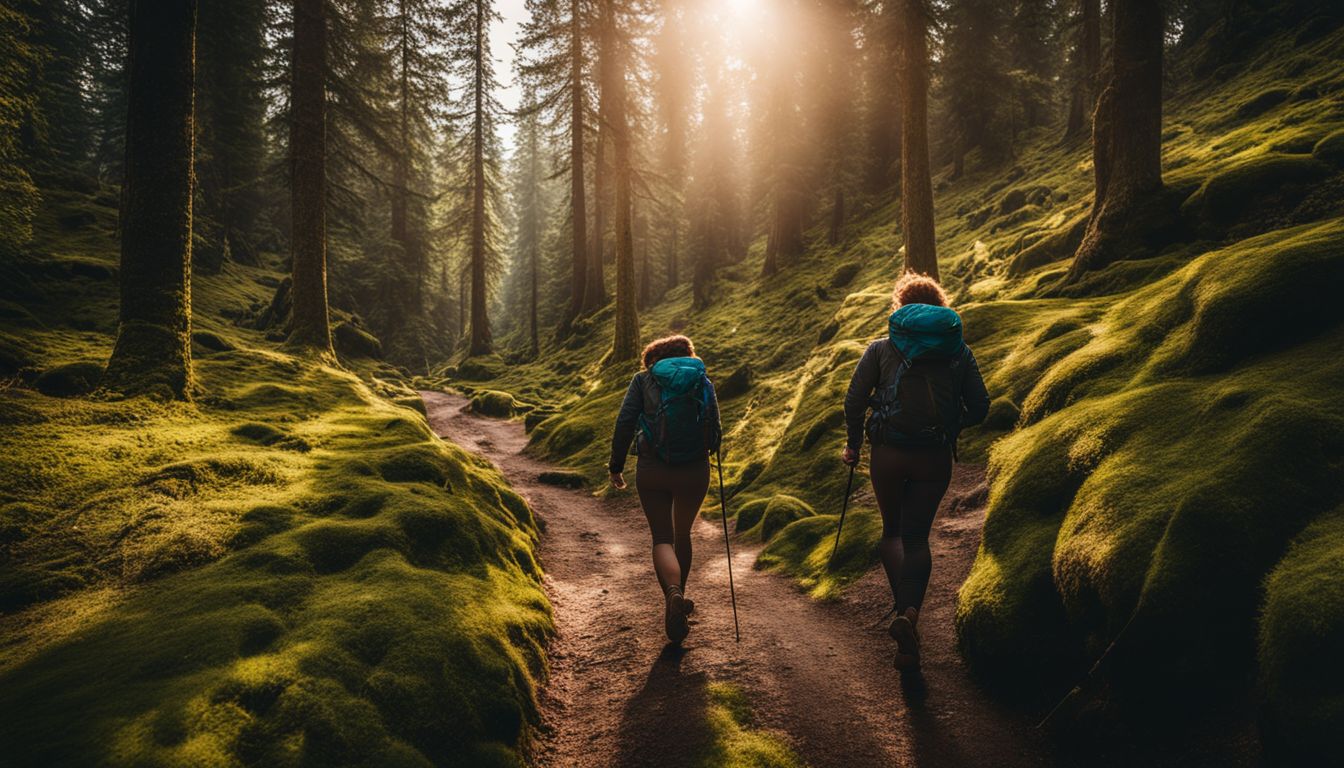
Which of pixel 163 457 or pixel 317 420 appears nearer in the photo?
pixel 163 457

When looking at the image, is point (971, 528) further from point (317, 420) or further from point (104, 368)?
point (104, 368)

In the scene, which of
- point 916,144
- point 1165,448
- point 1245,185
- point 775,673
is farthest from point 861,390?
point 916,144

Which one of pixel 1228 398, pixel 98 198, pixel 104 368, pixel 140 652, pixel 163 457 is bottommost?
pixel 140 652

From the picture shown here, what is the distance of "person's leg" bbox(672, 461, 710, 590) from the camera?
5316mm

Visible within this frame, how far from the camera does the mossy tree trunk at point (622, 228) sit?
64.0 feet

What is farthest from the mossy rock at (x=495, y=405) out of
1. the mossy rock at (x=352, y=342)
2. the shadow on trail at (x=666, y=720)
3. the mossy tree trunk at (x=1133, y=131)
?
the mossy tree trunk at (x=1133, y=131)

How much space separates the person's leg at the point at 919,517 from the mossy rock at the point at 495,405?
18576 millimetres

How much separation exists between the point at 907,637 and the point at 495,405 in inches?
762

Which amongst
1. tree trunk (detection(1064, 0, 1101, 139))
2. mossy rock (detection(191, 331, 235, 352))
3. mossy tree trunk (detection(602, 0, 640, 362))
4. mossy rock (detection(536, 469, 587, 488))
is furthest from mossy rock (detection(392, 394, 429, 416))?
tree trunk (detection(1064, 0, 1101, 139))

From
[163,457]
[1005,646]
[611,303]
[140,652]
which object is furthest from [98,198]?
[1005,646]

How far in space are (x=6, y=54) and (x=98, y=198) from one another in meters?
15.8

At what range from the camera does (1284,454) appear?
3666 mm

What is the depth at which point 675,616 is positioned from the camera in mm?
5176

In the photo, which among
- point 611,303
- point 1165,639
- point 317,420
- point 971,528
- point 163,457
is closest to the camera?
point 1165,639
